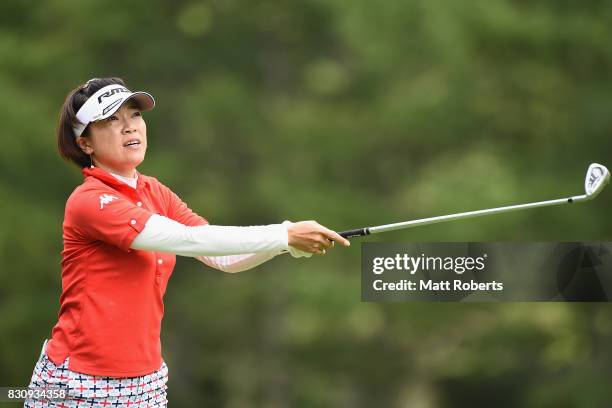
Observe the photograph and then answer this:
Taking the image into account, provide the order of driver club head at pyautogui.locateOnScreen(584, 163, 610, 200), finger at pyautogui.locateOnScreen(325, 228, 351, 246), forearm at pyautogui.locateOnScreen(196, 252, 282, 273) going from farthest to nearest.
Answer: driver club head at pyautogui.locateOnScreen(584, 163, 610, 200) < forearm at pyautogui.locateOnScreen(196, 252, 282, 273) < finger at pyautogui.locateOnScreen(325, 228, 351, 246)

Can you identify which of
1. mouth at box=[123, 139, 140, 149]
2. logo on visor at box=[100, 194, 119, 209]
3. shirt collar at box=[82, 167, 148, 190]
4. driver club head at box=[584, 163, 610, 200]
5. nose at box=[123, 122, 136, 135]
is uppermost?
driver club head at box=[584, 163, 610, 200]

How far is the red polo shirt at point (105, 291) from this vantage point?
2871mm

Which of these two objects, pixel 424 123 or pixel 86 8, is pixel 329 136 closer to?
pixel 424 123

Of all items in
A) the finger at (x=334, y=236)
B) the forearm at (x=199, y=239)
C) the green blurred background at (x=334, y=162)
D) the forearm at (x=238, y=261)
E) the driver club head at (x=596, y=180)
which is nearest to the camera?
the forearm at (x=199, y=239)

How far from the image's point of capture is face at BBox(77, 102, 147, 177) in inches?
119

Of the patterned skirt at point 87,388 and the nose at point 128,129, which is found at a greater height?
the nose at point 128,129

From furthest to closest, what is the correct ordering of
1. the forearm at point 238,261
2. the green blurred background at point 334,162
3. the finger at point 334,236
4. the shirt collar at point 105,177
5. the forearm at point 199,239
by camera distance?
1. the green blurred background at point 334,162
2. the forearm at point 238,261
3. the finger at point 334,236
4. the shirt collar at point 105,177
5. the forearm at point 199,239

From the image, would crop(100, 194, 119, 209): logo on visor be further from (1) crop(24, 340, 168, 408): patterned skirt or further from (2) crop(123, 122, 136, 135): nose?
(1) crop(24, 340, 168, 408): patterned skirt

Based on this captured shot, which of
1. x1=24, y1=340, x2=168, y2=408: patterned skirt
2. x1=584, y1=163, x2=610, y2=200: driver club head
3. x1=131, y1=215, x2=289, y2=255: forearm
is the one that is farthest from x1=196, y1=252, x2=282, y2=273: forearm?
x1=584, y1=163, x2=610, y2=200: driver club head

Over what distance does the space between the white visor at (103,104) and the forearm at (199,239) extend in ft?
1.10

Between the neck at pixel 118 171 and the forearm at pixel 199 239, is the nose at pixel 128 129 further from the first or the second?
the forearm at pixel 199 239

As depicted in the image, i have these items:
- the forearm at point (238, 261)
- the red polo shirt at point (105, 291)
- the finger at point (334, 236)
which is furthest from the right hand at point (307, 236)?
the red polo shirt at point (105, 291)

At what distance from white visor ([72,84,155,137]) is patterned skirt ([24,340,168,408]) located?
648 millimetres

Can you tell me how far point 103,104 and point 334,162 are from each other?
8.81 m
